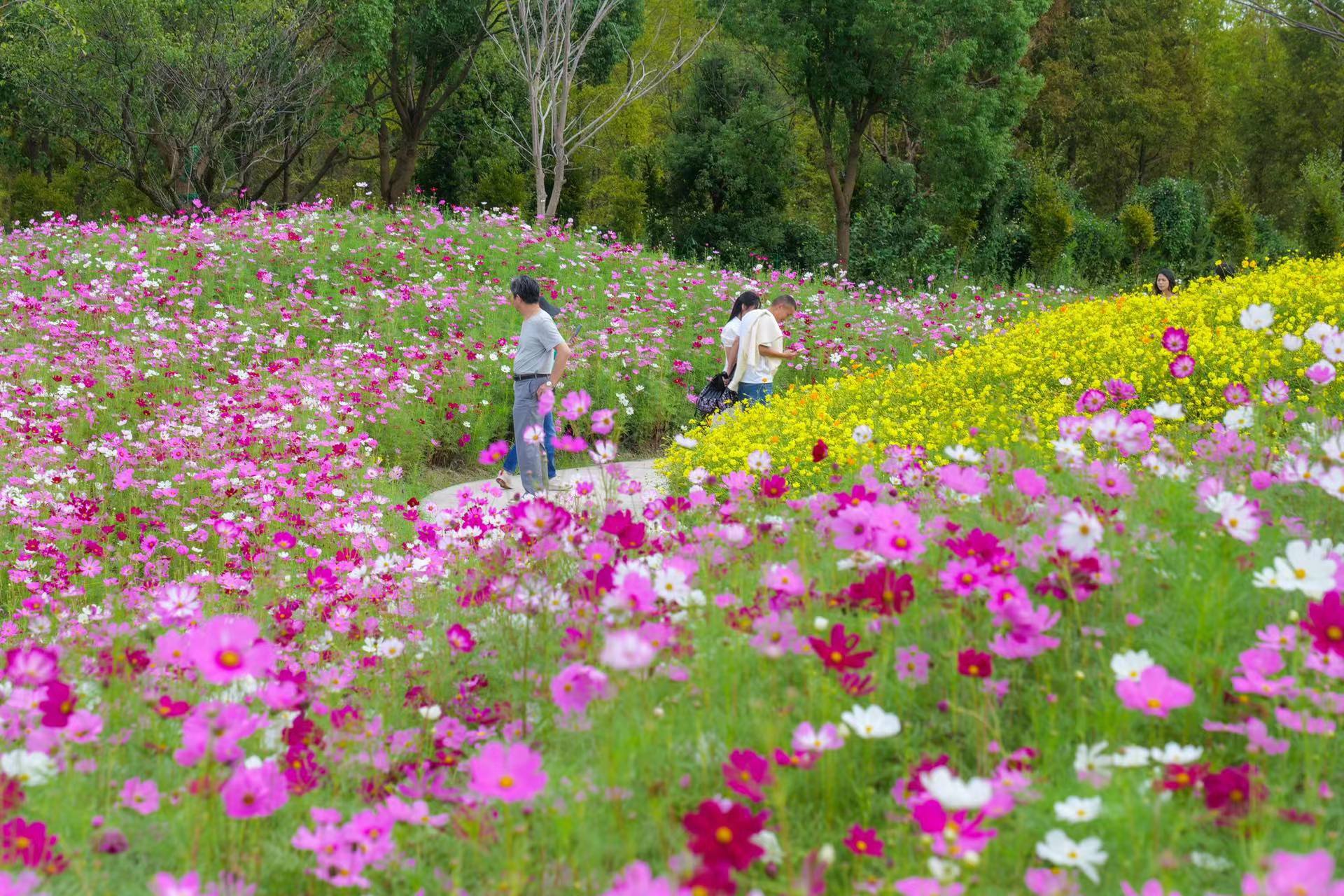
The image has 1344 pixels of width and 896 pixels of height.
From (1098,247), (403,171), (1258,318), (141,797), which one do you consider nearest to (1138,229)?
(1098,247)

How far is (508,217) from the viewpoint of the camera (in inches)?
635

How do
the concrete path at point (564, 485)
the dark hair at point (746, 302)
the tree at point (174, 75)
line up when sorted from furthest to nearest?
the tree at point (174, 75), the dark hair at point (746, 302), the concrete path at point (564, 485)

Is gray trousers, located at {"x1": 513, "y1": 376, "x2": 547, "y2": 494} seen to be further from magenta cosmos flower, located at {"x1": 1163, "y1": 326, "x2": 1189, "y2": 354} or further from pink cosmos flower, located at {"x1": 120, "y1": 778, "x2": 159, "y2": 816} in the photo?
pink cosmos flower, located at {"x1": 120, "y1": 778, "x2": 159, "y2": 816}

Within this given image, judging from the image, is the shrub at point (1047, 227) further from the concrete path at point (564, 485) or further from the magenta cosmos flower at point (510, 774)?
the magenta cosmos flower at point (510, 774)

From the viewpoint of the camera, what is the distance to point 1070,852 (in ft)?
5.39

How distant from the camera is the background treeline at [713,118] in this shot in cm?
1875

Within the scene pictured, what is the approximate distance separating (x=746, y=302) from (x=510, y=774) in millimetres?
7310

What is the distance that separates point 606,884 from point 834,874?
0.42m

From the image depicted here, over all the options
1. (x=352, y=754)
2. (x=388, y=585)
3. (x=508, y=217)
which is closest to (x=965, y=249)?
(x=508, y=217)

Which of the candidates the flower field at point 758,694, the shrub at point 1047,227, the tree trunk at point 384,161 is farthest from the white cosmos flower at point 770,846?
the tree trunk at point 384,161

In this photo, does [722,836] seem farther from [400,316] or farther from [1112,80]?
[1112,80]

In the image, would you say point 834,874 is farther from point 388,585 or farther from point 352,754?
point 388,585

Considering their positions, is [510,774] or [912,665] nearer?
[510,774]

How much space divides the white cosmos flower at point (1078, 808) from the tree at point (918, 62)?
65.3 ft
